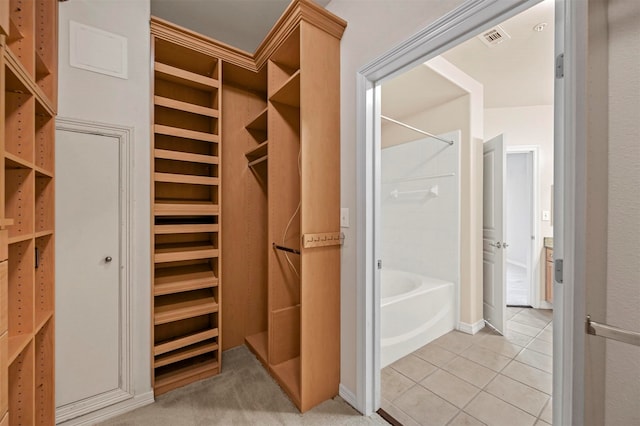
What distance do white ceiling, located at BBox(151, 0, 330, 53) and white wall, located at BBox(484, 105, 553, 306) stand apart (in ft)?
11.0

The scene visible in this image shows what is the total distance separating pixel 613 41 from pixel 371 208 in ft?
Answer: 3.61

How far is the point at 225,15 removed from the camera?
196 cm

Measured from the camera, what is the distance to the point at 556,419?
2.93 ft

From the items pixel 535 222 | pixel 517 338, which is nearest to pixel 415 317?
pixel 517 338

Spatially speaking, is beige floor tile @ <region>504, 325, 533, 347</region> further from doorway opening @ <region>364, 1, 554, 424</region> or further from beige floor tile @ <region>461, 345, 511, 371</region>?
beige floor tile @ <region>461, 345, 511, 371</region>

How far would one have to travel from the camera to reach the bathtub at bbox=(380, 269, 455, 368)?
2127mm

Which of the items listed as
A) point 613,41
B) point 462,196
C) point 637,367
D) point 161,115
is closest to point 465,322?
point 462,196

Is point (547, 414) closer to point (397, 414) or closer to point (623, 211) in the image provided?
point (397, 414)

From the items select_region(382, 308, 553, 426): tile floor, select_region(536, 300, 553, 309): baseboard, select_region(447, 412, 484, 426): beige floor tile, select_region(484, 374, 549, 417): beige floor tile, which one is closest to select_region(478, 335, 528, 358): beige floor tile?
select_region(382, 308, 553, 426): tile floor

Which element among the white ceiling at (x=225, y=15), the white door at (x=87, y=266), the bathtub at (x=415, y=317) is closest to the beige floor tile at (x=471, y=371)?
the bathtub at (x=415, y=317)

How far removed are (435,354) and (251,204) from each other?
2168 mm

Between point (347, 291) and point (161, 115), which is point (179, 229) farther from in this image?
point (347, 291)

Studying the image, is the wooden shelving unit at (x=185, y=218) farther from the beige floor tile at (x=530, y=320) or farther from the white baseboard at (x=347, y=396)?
the beige floor tile at (x=530, y=320)

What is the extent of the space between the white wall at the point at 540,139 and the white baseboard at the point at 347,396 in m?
3.37
